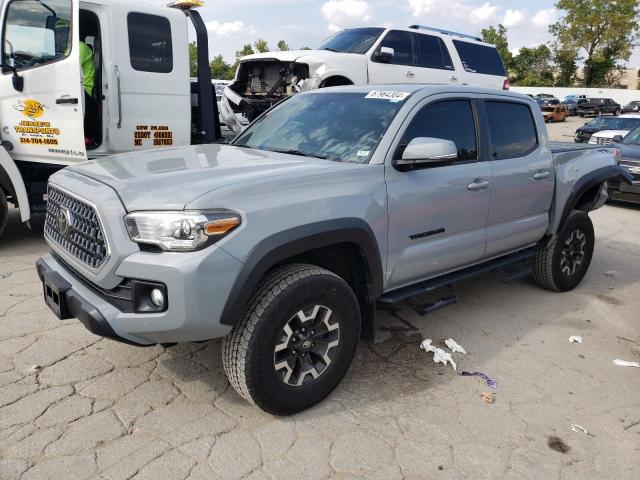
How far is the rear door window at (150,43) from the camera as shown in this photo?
5.36 metres

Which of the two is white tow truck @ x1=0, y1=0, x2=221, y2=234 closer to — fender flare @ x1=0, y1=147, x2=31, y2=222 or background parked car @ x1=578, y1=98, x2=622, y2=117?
fender flare @ x1=0, y1=147, x2=31, y2=222

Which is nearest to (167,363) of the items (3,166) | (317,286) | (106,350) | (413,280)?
(106,350)

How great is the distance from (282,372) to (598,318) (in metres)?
3.09

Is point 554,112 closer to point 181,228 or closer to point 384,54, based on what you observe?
point 384,54

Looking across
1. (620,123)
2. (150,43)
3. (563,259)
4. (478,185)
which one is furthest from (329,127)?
(620,123)

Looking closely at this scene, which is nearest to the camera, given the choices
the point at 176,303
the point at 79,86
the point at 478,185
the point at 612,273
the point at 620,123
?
the point at 176,303

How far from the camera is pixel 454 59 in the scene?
30.6 feet

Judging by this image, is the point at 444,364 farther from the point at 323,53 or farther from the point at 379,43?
the point at 379,43

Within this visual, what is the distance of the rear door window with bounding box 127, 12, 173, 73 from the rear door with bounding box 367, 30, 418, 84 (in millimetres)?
3610

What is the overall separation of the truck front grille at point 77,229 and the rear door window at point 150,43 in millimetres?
2689

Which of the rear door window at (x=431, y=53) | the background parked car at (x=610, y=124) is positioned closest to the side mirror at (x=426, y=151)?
the rear door window at (x=431, y=53)

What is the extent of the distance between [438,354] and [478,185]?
3.91 feet

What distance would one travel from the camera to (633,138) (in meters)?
10.1

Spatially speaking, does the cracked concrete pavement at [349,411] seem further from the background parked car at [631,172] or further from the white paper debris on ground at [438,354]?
the background parked car at [631,172]
